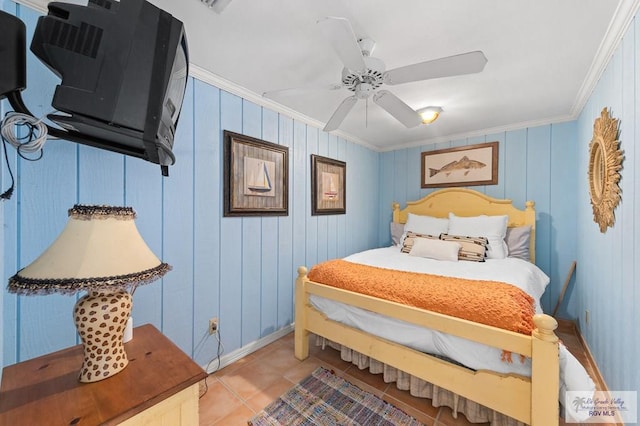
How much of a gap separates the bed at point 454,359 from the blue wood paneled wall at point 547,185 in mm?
1320

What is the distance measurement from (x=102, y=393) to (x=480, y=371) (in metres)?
1.67

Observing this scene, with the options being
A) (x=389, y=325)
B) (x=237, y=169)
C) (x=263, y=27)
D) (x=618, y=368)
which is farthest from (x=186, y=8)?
(x=618, y=368)

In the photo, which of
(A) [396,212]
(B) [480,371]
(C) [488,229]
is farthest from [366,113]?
(B) [480,371]

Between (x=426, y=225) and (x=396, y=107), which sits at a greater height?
(x=396, y=107)

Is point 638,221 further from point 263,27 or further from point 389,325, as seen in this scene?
point 263,27

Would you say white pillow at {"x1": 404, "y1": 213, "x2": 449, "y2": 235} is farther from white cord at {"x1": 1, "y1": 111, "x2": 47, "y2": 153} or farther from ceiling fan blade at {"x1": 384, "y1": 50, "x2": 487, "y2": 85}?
white cord at {"x1": 1, "y1": 111, "x2": 47, "y2": 153}

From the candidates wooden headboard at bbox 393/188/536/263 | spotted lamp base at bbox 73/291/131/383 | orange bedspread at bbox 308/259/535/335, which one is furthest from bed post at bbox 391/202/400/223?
spotted lamp base at bbox 73/291/131/383

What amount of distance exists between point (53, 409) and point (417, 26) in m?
2.22

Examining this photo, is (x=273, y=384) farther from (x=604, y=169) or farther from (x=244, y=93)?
(x=604, y=169)

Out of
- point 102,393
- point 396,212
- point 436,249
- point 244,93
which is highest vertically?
point 244,93

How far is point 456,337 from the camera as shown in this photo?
1.46m

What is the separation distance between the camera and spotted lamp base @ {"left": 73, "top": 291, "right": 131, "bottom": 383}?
875 millimetres

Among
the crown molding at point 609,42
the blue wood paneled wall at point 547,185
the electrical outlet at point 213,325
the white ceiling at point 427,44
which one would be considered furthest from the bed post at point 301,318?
the blue wood paneled wall at point 547,185

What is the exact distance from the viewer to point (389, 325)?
1.71 metres
